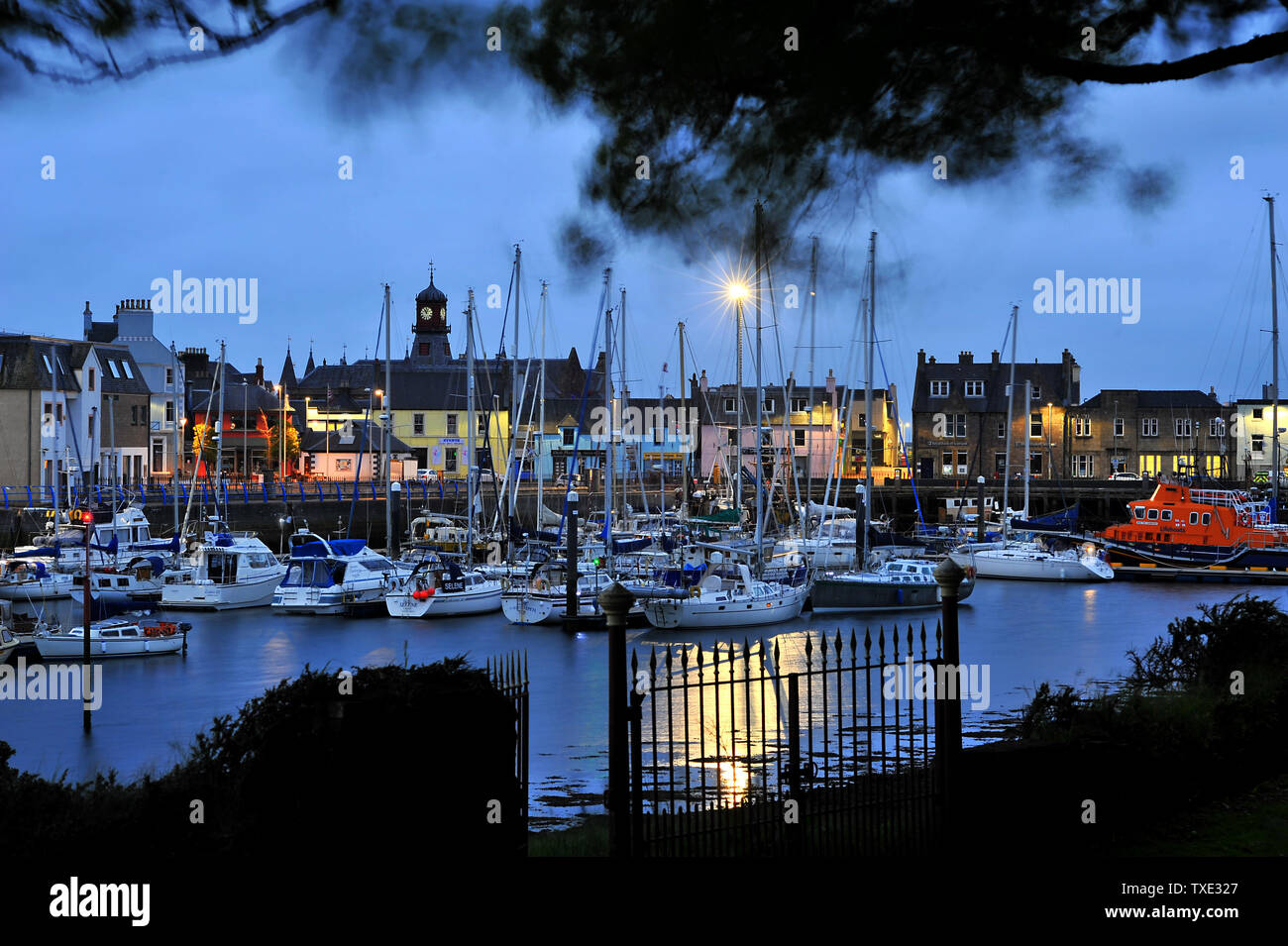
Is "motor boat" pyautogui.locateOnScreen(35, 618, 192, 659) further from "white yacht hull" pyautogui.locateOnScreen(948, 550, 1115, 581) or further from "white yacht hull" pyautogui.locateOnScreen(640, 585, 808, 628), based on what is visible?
"white yacht hull" pyautogui.locateOnScreen(948, 550, 1115, 581)

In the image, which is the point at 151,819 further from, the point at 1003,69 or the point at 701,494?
the point at 701,494

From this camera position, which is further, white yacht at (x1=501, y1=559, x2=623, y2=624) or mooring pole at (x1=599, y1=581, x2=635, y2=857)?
white yacht at (x1=501, y1=559, x2=623, y2=624)

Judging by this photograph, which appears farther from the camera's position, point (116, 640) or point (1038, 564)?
point (1038, 564)

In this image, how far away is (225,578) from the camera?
42.8 metres

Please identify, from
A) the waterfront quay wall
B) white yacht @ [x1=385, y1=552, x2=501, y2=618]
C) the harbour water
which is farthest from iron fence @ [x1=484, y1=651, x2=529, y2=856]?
the waterfront quay wall

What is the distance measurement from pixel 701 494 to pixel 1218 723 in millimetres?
57765

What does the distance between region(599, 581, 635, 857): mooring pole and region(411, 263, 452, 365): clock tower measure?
11161 cm

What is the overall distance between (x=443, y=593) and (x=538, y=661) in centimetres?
813

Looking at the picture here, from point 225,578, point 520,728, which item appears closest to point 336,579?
point 225,578

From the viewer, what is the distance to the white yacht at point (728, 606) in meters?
34.7

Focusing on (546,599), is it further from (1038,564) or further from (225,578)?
(1038,564)

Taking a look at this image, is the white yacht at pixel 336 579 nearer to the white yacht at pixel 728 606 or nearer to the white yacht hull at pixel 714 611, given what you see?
the white yacht hull at pixel 714 611

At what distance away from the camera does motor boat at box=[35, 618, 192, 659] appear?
29.7 meters
